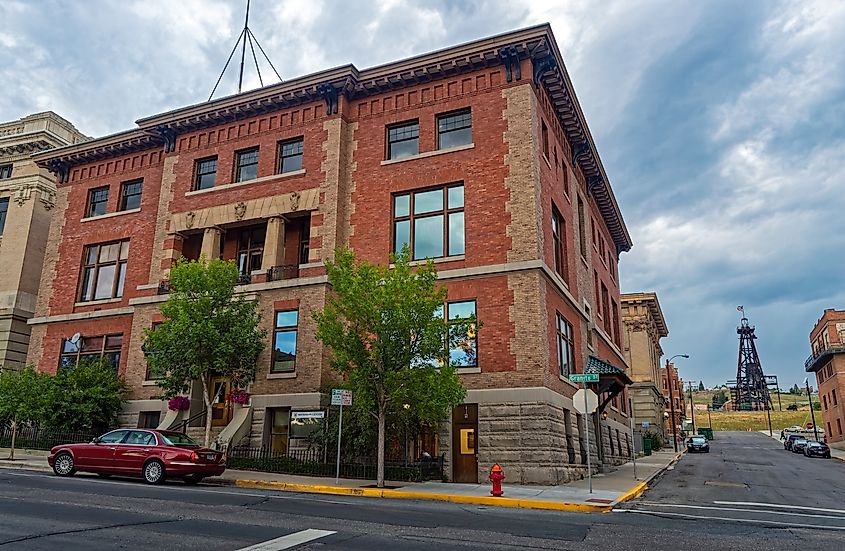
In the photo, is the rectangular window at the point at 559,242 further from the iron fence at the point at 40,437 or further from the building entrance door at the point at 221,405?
the iron fence at the point at 40,437

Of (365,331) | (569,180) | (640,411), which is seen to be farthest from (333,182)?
→ (640,411)

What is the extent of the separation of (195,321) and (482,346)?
10.1 metres

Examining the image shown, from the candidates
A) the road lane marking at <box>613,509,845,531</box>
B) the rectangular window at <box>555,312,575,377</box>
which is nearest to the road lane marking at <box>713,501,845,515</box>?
the road lane marking at <box>613,509,845,531</box>

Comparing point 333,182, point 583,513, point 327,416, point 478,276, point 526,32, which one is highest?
point 526,32

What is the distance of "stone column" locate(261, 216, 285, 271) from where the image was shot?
86.3 feet

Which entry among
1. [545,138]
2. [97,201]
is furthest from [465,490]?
[97,201]

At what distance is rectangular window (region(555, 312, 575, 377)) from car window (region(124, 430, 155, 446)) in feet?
46.3

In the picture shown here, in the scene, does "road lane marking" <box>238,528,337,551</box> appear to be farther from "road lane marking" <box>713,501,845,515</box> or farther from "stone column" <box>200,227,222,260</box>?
"stone column" <box>200,227,222,260</box>

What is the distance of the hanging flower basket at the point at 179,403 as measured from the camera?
24.9 metres

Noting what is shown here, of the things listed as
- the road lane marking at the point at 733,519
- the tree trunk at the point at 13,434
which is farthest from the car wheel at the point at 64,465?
the road lane marking at the point at 733,519

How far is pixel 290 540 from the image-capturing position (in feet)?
29.7

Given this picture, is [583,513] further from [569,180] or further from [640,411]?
[640,411]

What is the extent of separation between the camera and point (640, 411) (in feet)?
202

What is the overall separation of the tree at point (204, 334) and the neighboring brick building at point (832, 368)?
213 ft
